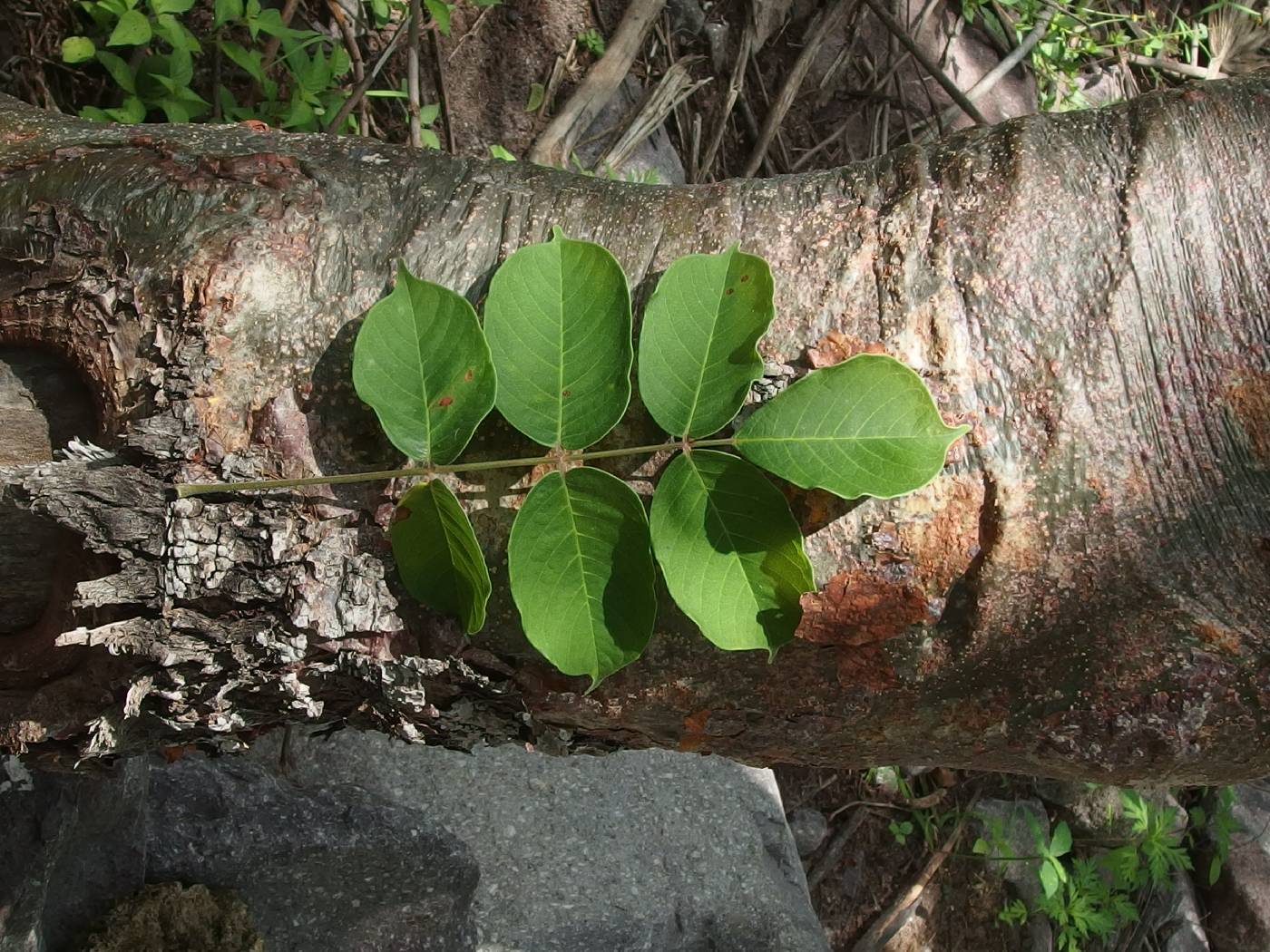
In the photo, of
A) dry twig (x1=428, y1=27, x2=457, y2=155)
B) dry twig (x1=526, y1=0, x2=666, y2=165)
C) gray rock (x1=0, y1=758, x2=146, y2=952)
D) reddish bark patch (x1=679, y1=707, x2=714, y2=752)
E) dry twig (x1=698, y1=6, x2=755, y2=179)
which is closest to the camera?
reddish bark patch (x1=679, y1=707, x2=714, y2=752)

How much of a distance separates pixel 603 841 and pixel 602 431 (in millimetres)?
1778

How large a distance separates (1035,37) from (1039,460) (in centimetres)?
297

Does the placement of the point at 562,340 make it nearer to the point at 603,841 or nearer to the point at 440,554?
the point at 440,554

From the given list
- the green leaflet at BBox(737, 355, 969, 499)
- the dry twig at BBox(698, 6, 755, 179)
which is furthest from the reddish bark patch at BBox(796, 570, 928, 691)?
the dry twig at BBox(698, 6, 755, 179)

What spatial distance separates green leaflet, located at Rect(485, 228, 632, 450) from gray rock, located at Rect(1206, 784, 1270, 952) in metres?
3.23

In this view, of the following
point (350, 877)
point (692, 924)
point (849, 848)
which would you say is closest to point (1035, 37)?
point (849, 848)

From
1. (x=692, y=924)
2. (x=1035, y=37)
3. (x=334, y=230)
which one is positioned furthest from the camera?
(x=1035, y=37)

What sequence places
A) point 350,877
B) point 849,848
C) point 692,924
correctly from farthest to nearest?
1. point 849,848
2. point 692,924
3. point 350,877

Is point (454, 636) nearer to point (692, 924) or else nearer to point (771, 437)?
point (771, 437)

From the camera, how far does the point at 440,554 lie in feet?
3.25

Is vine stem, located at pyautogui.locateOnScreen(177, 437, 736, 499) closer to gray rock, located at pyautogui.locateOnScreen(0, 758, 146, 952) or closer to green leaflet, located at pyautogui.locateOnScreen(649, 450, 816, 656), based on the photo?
green leaflet, located at pyautogui.locateOnScreen(649, 450, 816, 656)

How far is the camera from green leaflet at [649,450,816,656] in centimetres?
95

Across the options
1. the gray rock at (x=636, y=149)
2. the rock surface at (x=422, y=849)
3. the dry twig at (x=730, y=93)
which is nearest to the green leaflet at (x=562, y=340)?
the rock surface at (x=422, y=849)

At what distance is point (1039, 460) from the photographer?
3.12ft
